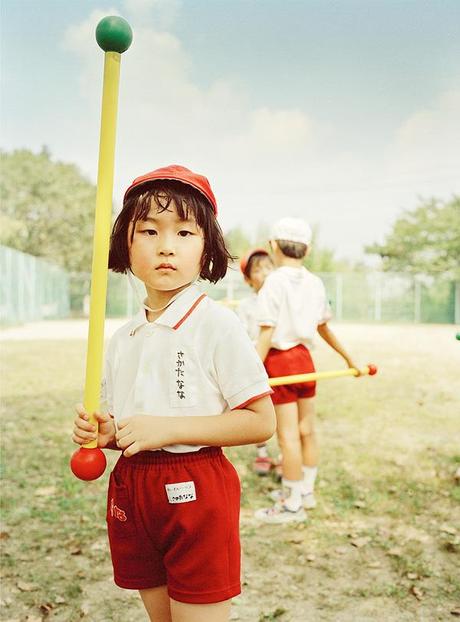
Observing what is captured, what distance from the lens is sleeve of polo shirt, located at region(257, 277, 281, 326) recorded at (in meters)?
4.12

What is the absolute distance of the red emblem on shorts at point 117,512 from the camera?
1861 mm

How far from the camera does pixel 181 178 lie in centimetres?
181

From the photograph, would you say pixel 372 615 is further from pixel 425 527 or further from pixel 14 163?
pixel 14 163

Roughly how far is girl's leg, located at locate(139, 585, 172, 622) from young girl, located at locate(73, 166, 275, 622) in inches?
4.1

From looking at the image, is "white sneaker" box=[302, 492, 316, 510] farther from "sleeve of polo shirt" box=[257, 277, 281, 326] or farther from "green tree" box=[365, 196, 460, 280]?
"green tree" box=[365, 196, 460, 280]

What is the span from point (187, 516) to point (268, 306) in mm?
2448

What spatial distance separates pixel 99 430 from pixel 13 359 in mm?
11083

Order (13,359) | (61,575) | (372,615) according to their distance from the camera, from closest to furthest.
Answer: (372,615) < (61,575) < (13,359)

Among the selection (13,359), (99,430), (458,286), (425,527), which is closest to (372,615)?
(425,527)

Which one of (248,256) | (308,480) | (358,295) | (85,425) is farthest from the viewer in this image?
(358,295)

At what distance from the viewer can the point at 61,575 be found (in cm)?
340

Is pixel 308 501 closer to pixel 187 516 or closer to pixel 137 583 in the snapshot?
pixel 137 583

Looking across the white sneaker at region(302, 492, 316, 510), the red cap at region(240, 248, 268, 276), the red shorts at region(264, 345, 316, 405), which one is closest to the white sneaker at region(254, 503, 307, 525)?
the white sneaker at region(302, 492, 316, 510)

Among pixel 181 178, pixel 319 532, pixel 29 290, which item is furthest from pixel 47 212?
pixel 181 178
